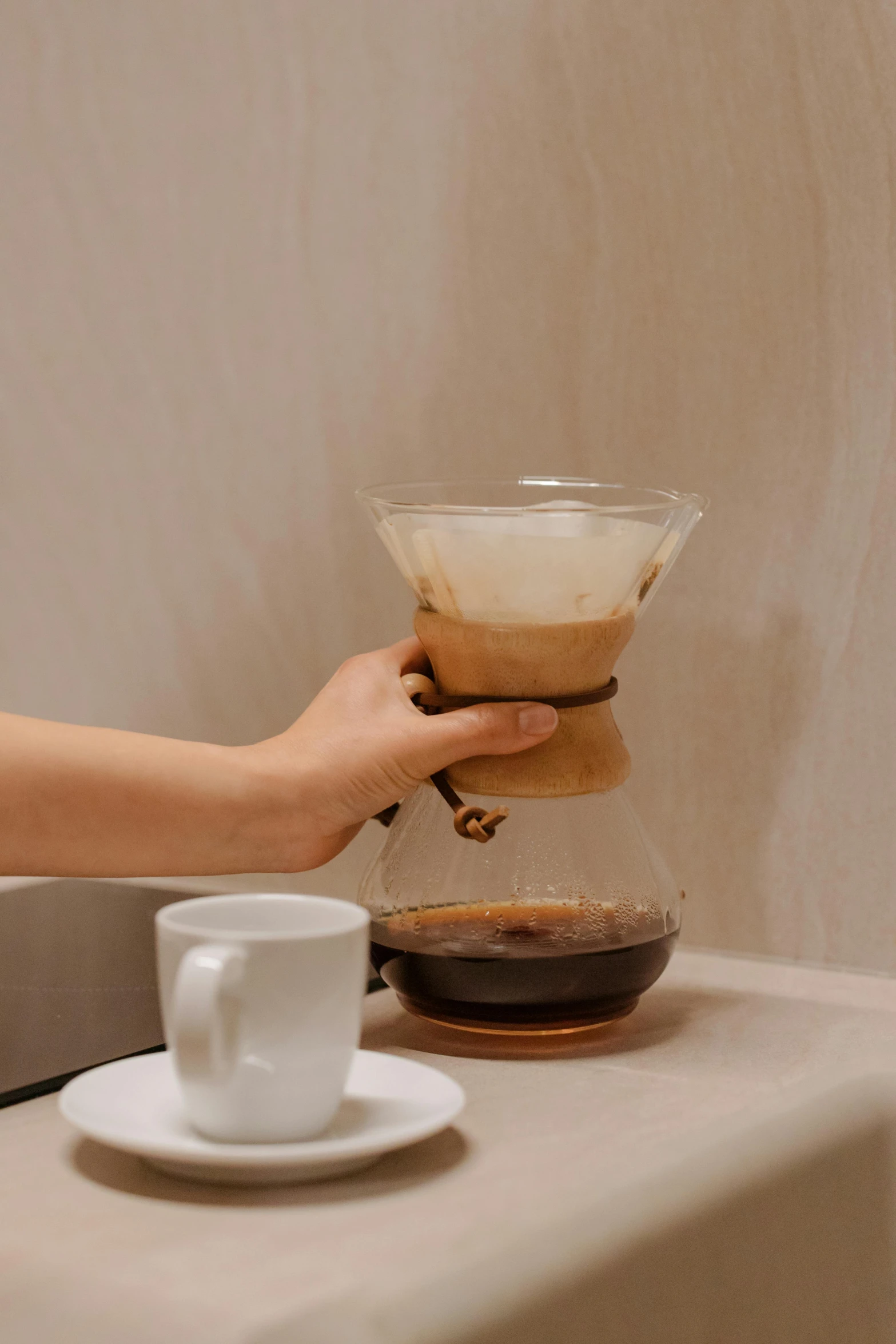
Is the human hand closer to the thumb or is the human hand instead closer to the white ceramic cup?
the thumb

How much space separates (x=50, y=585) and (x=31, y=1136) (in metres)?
0.71

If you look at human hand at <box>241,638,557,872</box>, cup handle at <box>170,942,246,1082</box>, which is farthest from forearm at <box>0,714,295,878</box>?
cup handle at <box>170,942,246,1082</box>

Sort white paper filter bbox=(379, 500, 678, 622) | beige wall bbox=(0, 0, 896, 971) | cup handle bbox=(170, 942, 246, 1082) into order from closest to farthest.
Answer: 1. cup handle bbox=(170, 942, 246, 1082)
2. white paper filter bbox=(379, 500, 678, 622)
3. beige wall bbox=(0, 0, 896, 971)

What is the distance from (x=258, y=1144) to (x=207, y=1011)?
0.21 ft

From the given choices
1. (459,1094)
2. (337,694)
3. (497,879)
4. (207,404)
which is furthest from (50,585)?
(459,1094)

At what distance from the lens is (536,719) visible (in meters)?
0.67

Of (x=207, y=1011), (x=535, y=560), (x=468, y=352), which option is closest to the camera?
(x=207, y=1011)

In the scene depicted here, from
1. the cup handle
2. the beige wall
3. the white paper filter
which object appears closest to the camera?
the cup handle

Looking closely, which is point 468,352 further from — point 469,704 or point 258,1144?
point 258,1144

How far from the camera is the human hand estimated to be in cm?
67

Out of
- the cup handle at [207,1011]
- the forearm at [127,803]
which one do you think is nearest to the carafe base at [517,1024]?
the forearm at [127,803]

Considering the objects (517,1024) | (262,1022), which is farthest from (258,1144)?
(517,1024)

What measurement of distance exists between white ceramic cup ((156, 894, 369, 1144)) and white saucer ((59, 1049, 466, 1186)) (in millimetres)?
12

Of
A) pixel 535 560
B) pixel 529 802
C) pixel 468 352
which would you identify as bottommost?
pixel 529 802
